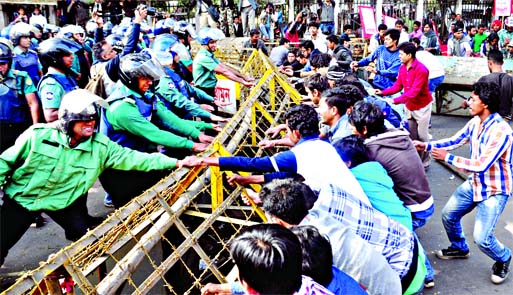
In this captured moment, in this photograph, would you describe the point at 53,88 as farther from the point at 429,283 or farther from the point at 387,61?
A: the point at 387,61

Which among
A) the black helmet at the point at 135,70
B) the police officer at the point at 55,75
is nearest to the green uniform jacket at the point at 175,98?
the police officer at the point at 55,75

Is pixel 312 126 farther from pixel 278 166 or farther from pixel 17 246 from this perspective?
pixel 17 246

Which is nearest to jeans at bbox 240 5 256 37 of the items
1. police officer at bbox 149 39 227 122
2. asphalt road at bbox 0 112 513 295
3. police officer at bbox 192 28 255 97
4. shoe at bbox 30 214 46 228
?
police officer at bbox 192 28 255 97

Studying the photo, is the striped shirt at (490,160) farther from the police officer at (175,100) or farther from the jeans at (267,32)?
the jeans at (267,32)

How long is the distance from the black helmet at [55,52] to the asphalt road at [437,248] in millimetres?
1804

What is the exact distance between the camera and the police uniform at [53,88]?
15.9 ft

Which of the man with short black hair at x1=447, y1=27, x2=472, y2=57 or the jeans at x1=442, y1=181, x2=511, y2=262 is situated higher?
the man with short black hair at x1=447, y1=27, x2=472, y2=57

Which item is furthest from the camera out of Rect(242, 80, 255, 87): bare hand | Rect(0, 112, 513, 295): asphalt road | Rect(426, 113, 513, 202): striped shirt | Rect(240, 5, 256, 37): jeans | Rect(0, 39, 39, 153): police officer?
Rect(240, 5, 256, 37): jeans

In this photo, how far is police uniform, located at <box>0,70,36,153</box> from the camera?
5586mm

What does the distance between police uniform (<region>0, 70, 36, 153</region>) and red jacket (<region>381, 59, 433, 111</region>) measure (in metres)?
4.53

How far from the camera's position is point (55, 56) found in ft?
16.2

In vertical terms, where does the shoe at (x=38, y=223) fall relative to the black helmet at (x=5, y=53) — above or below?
below

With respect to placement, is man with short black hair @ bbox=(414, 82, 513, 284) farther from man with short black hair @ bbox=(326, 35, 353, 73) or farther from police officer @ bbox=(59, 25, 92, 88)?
police officer @ bbox=(59, 25, 92, 88)

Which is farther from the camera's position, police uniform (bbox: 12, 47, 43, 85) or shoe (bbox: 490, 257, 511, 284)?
police uniform (bbox: 12, 47, 43, 85)
